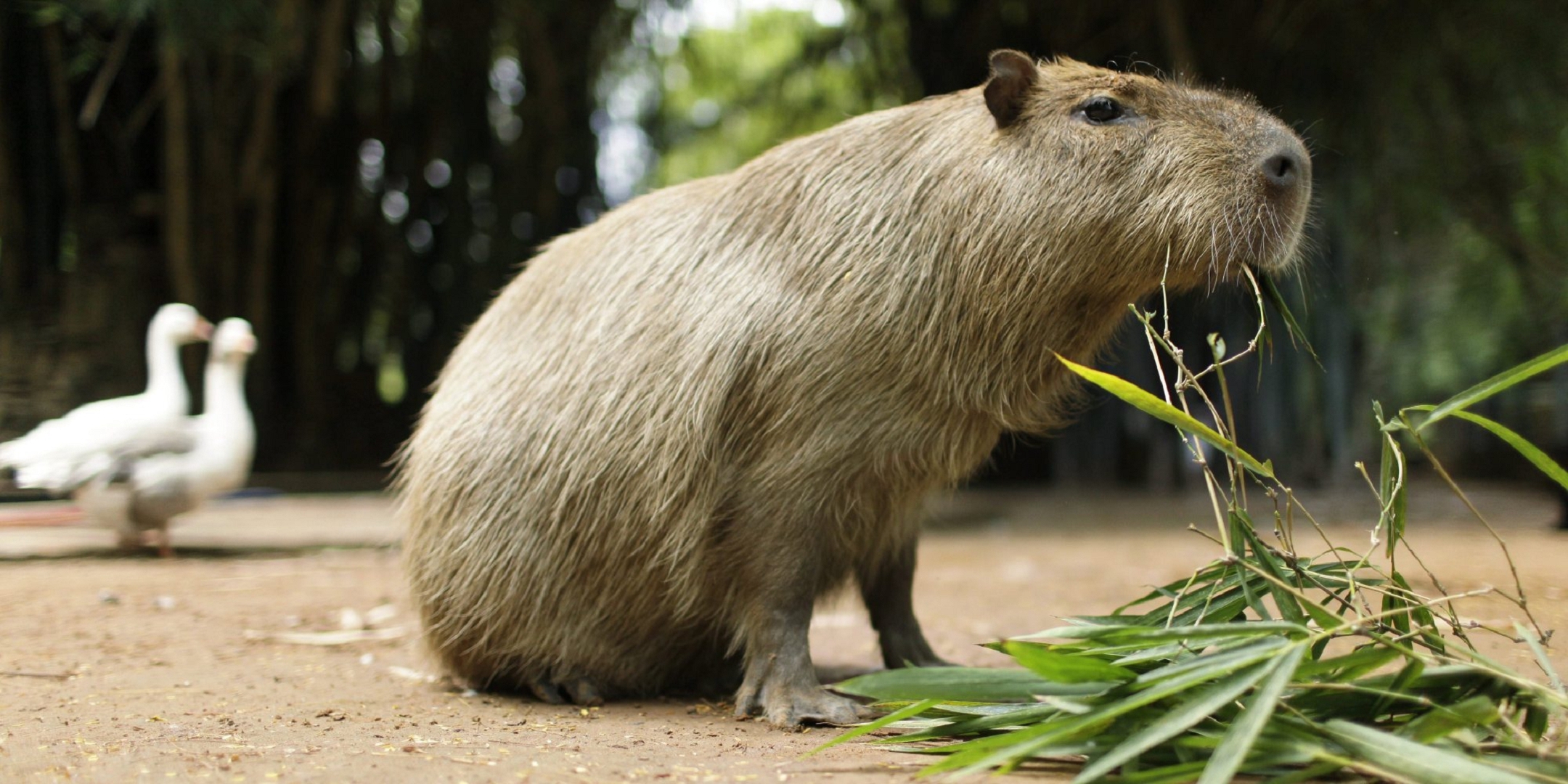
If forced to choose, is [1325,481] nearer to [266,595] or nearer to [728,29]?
[266,595]

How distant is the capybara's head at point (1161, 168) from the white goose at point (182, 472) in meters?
3.50

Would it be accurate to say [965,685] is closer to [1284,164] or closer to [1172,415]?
[1172,415]

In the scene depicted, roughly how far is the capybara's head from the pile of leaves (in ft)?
1.40

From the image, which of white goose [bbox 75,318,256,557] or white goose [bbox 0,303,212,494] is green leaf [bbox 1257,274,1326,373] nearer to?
white goose [bbox 0,303,212,494]

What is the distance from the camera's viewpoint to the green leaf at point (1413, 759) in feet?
5.36

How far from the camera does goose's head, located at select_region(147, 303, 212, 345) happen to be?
5.09 meters

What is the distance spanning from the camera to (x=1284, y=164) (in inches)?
104

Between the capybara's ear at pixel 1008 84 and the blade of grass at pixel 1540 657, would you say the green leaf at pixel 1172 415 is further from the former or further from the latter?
the capybara's ear at pixel 1008 84

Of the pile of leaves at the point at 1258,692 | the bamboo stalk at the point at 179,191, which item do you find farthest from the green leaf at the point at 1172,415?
the bamboo stalk at the point at 179,191

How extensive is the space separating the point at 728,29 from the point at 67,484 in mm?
12822

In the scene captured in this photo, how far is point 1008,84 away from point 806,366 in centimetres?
80

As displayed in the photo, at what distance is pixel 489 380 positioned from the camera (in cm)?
304

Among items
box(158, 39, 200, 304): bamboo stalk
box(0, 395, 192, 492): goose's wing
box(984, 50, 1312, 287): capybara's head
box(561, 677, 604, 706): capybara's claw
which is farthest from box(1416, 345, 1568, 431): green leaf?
box(158, 39, 200, 304): bamboo stalk

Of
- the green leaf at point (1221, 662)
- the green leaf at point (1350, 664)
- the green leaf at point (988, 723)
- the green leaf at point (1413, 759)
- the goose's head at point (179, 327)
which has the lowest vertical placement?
the green leaf at point (988, 723)
